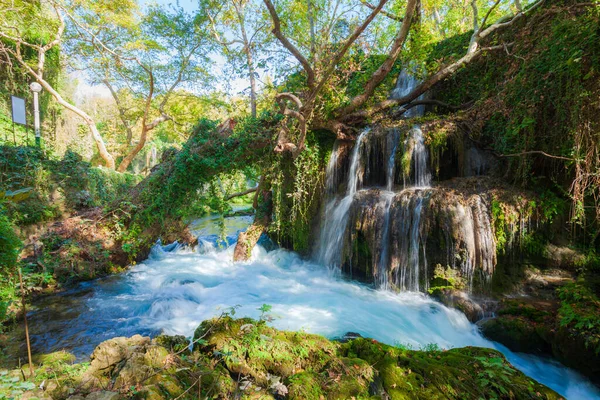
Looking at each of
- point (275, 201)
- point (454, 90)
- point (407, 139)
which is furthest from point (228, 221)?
point (454, 90)

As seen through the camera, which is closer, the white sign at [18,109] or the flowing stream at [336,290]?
the flowing stream at [336,290]

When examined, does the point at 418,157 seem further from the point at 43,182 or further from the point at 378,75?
the point at 43,182

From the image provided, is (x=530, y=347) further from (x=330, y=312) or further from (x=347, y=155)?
(x=347, y=155)

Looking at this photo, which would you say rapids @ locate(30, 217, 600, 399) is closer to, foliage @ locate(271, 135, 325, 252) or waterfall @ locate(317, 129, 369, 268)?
waterfall @ locate(317, 129, 369, 268)

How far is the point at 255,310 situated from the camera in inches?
222

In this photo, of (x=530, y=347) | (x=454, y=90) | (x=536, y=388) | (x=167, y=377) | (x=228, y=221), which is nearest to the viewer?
(x=167, y=377)

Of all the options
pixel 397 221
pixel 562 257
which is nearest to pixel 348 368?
pixel 397 221

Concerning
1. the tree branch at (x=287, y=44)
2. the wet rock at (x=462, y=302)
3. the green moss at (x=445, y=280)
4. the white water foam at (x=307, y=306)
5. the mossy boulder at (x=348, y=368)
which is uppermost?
the tree branch at (x=287, y=44)

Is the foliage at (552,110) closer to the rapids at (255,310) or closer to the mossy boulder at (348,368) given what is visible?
the rapids at (255,310)

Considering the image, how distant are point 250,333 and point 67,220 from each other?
7673 mm

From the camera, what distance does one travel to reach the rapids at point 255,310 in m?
4.58

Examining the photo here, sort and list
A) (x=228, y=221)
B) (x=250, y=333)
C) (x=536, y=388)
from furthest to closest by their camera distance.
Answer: (x=228, y=221) → (x=250, y=333) → (x=536, y=388)

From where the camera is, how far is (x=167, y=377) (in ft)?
7.96

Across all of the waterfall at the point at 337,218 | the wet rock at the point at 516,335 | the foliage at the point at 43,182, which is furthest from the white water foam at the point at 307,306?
the foliage at the point at 43,182
